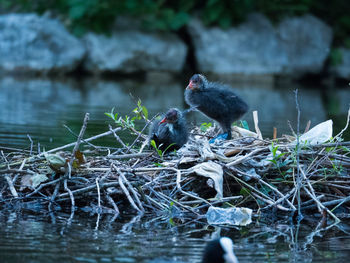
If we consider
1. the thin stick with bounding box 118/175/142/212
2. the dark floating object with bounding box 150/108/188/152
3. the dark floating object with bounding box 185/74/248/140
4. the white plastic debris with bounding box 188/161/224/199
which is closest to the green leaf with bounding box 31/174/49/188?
the thin stick with bounding box 118/175/142/212

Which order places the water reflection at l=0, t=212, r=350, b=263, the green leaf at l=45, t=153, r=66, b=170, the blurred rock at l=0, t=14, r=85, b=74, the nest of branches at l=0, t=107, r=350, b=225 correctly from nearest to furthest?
the water reflection at l=0, t=212, r=350, b=263, the nest of branches at l=0, t=107, r=350, b=225, the green leaf at l=45, t=153, r=66, b=170, the blurred rock at l=0, t=14, r=85, b=74

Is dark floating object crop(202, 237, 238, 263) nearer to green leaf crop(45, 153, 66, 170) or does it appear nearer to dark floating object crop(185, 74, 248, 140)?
green leaf crop(45, 153, 66, 170)

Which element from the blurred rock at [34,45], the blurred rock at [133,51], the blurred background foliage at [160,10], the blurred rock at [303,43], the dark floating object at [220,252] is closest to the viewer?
the dark floating object at [220,252]

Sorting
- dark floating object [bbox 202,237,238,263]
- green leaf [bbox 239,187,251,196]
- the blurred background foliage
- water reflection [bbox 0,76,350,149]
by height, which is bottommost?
water reflection [bbox 0,76,350,149]

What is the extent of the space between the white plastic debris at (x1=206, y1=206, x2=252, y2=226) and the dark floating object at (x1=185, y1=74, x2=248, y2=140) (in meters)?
2.03

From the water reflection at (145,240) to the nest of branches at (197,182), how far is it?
282 millimetres

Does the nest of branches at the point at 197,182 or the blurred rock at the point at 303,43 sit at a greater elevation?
the blurred rock at the point at 303,43

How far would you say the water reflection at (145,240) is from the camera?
143 inches

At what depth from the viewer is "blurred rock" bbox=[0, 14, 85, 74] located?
2130 cm

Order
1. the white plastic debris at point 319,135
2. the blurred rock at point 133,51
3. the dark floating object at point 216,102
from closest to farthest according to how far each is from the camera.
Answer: the white plastic debris at point 319,135
the dark floating object at point 216,102
the blurred rock at point 133,51

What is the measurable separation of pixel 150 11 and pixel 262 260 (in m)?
18.5

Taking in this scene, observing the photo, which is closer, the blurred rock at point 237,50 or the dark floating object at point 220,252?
the dark floating object at point 220,252

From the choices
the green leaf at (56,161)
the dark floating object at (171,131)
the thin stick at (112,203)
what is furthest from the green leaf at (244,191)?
the green leaf at (56,161)

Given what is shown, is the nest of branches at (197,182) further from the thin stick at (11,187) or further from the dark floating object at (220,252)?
the dark floating object at (220,252)
